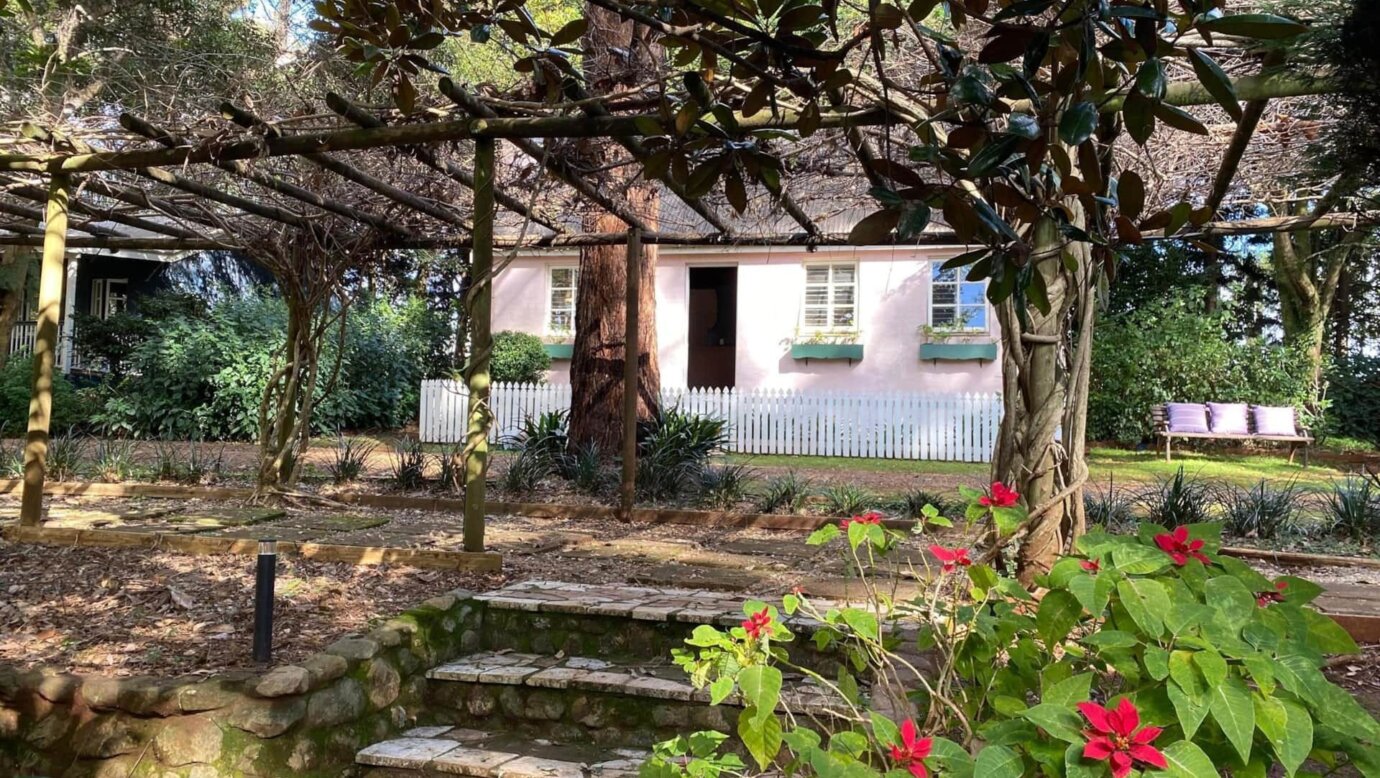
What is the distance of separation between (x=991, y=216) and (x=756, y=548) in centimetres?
409

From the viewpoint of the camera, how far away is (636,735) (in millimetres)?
3498

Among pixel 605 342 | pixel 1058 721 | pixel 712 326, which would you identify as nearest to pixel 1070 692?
pixel 1058 721

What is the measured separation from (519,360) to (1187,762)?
1520 centimetres

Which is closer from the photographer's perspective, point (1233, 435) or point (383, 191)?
point (383, 191)

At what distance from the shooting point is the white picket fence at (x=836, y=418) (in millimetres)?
13328

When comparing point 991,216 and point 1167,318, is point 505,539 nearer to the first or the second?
point 991,216

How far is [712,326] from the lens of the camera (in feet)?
65.3

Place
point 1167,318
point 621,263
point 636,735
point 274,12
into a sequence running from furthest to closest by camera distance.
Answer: point 1167,318 → point 274,12 → point 621,263 → point 636,735

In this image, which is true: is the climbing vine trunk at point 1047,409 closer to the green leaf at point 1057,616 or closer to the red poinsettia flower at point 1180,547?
the red poinsettia flower at point 1180,547

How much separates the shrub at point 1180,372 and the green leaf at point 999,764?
1451cm

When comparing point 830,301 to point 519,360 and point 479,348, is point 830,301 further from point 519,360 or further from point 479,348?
point 479,348

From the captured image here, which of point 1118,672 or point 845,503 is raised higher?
point 1118,672

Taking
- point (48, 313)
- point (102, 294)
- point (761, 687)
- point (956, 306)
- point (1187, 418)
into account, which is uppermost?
point (102, 294)

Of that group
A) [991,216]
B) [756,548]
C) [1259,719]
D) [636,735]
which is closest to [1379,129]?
[991,216]
